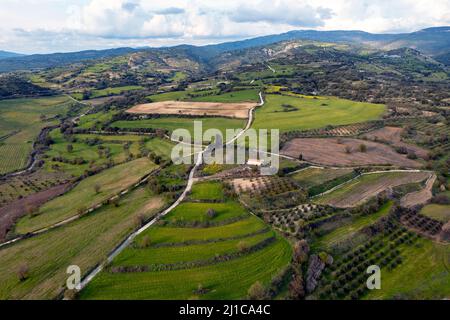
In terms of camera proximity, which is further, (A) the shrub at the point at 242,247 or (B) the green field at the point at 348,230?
(B) the green field at the point at 348,230

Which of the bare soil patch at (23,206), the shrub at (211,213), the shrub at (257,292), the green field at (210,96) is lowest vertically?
the bare soil patch at (23,206)

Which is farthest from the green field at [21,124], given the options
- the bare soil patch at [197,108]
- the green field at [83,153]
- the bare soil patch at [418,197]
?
the bare soil patch at [418,197]

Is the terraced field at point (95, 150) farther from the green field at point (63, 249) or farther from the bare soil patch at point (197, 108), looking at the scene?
the green field at point (63, 249)

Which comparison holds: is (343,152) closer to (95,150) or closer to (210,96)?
(95,150)

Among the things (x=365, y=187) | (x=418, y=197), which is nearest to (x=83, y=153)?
(x=365, y=187)

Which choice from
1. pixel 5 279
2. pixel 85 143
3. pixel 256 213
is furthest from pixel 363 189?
pixel 85 143

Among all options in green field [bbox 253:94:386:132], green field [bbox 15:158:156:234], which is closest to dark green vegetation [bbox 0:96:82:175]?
green field [bbox 15:158:156:234]

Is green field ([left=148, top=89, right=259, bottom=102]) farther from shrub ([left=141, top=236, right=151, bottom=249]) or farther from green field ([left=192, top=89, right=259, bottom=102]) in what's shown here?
shrub ([left=141, top=236, right=151, bottom=249])
